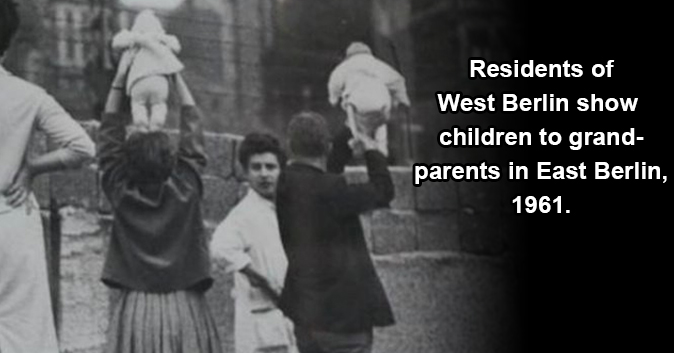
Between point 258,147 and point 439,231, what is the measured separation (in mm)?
911

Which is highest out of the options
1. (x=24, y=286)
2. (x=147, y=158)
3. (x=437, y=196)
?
(x=147, y=158)

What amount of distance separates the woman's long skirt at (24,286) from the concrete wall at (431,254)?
0.26 m

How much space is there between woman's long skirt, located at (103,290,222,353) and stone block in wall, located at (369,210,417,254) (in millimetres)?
851

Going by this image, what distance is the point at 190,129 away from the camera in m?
4.99

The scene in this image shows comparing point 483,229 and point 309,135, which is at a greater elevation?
point 309,135

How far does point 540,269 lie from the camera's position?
5328 mm

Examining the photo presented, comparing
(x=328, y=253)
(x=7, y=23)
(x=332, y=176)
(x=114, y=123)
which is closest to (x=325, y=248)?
(x=328, y=253)

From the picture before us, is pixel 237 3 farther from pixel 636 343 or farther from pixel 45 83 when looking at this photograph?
pixel 636 343

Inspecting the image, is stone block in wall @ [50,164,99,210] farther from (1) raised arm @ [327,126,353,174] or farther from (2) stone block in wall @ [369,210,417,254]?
(2) stone block in wall @ [369,210,417,254]

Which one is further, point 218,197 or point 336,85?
point 336,85

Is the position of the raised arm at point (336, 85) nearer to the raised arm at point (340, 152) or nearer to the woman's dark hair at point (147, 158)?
the raised arm at point (340, 152)

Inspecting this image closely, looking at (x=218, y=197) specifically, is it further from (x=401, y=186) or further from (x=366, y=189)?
(x=401, y=186)

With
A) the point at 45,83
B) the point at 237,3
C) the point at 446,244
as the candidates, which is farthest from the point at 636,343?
the point at 45,83

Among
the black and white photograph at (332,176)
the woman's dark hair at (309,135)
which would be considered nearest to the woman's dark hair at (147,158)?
the black and white photograph at (332,176)
